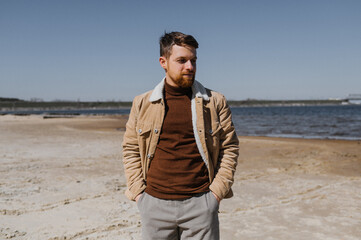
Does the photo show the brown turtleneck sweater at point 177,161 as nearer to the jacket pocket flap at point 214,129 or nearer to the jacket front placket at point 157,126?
the jacket front placket at point 157,126

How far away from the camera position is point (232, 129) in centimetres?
234

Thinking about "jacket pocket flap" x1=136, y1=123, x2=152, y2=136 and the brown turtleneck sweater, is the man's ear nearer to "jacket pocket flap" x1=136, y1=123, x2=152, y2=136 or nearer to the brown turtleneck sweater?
the brown turtleneck sweater

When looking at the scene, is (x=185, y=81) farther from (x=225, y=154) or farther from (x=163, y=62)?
(x=225, y=154)

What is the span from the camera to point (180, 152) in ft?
7.32

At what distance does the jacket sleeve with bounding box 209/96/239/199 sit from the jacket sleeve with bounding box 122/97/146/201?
0.55 meters

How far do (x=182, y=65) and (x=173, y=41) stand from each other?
0.19 metres

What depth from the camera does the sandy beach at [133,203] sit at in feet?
14.3

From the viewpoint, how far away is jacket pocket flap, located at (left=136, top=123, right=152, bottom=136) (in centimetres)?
229

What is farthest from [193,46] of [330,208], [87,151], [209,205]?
[87,151]

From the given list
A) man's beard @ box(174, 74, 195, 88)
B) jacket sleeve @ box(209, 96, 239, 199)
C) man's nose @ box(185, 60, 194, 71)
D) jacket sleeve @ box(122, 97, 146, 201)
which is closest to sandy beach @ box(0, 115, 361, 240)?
jacket sleeve @ box(122, 97, 146, 201)

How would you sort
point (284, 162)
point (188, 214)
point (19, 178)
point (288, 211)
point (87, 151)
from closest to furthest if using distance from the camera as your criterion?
1. point (188, 214)
2. point (288, 211)
3. point (19, 178)
4. point (284, 162)
5. point (87, 151)

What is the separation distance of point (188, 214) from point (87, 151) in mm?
9904

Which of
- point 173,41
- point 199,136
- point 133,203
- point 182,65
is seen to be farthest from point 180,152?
point 133,203

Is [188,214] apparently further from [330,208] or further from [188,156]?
[330,208]
